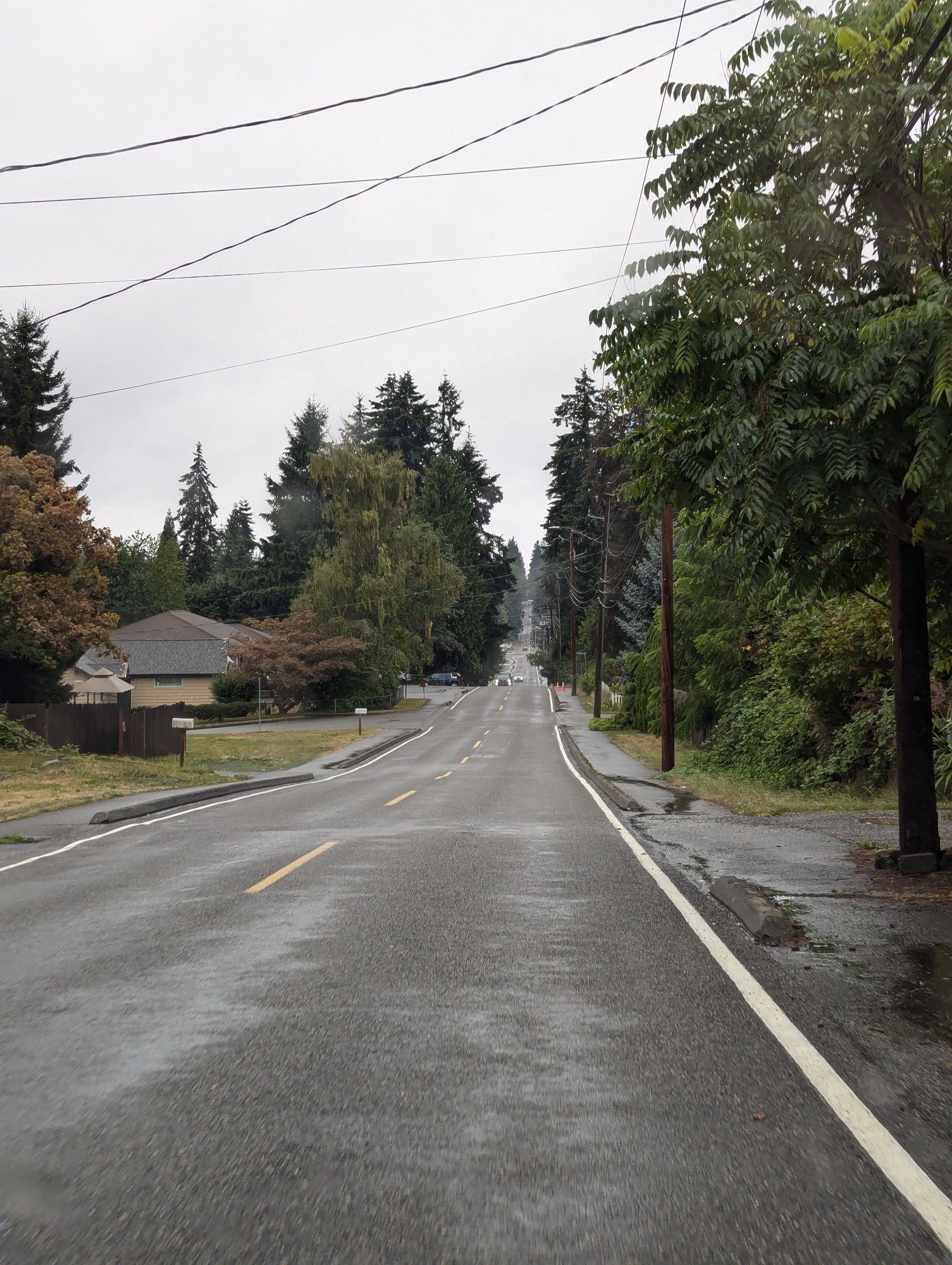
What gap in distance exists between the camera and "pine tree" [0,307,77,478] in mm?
57062

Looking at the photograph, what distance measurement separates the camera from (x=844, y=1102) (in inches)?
157

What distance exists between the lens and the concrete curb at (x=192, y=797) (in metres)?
15.5

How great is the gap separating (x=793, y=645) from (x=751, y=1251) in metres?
17.8

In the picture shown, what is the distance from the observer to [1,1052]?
4.56 meters

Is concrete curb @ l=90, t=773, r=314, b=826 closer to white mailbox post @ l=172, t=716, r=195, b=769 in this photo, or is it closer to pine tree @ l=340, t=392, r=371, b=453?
white mailbox post @ l=172, t=716, r=195, b=769

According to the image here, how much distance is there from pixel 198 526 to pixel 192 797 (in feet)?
319

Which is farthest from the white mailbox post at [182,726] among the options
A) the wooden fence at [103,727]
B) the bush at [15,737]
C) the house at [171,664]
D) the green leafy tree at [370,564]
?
the house at [171,664]

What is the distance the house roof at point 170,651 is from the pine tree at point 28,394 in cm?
1122

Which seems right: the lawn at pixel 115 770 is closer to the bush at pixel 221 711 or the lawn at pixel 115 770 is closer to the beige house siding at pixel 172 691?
the bush at pixel 221 711

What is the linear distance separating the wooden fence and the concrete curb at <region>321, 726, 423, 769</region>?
5175 mm

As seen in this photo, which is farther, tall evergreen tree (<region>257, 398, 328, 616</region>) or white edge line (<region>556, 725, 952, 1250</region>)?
tall evergreen tree (<region>257, 398, 328, 616</region>)

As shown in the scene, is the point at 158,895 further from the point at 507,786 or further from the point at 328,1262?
the point at 507,786

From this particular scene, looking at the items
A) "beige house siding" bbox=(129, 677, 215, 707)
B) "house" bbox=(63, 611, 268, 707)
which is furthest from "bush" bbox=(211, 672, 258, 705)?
"beige house siding" bbox=(129, 677, 215, 707)

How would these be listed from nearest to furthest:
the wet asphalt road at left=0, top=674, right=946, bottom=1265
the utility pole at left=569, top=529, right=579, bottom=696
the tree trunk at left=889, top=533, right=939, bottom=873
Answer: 1. the wet asphalt road at left=0, top=674, right=946, bottom=1265
2. the tree trunk at left=889, top=533, right=939, bottom=873
3. the utility pole at left=569, top=529, right=579, bottom=696
